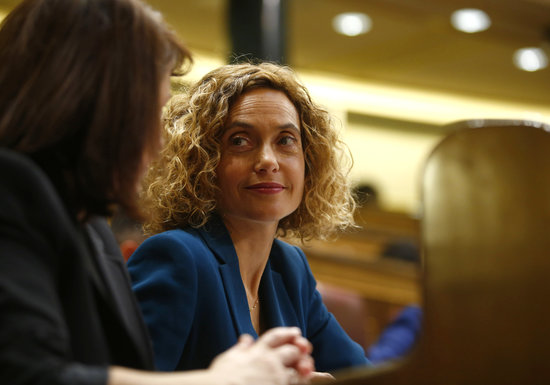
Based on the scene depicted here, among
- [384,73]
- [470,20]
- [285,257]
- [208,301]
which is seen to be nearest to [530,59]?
[384,73]

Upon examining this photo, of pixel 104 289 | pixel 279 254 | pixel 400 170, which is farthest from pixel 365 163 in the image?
pixel 104 289

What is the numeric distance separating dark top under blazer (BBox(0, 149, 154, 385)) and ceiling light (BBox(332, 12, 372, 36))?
5359 mm

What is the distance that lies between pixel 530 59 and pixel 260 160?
21.9 feet

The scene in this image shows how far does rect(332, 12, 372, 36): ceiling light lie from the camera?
5.93 meters

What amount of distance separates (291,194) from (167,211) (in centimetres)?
27

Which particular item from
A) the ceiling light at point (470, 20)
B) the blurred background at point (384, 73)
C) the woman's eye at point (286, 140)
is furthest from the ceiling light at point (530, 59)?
the woman's eye at point (286, 140)

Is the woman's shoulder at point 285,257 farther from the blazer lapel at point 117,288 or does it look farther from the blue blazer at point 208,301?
the blazer lapel at point 117,288

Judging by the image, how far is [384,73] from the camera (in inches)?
322

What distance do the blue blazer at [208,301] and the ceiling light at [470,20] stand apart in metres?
4.40

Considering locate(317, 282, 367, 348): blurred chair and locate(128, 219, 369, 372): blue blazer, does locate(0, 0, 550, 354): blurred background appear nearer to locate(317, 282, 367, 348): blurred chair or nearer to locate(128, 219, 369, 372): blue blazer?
locate(317, 282, 367, 348): blurred chair

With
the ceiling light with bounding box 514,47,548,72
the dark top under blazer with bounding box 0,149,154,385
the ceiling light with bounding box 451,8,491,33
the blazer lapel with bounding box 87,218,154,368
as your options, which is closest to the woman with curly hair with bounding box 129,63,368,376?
the blazer lapel with bounding box 87,218,154,368

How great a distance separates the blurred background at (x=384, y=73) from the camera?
3709mm

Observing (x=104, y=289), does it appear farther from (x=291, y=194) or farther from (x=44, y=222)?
(x=291, y=194)

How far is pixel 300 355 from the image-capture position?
0.86 metres
